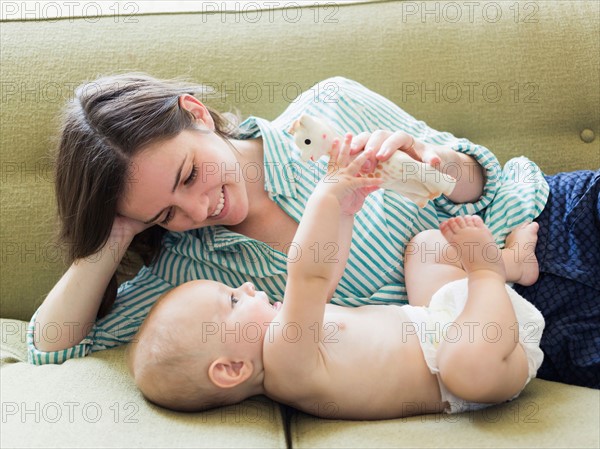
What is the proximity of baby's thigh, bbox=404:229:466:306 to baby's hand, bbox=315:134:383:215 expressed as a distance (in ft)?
0.87

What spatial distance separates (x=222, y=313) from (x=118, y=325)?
1.02ft

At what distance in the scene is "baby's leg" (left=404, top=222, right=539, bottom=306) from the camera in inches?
48.3

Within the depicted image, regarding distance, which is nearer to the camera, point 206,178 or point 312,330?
point 312,330

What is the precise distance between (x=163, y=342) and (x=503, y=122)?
2.77 ft

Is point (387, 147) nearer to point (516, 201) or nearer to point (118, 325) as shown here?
point (516, 201)

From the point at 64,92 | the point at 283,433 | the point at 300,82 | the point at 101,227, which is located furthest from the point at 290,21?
the point at 283,433

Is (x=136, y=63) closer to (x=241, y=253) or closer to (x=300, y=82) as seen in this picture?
(x=300, y=82)

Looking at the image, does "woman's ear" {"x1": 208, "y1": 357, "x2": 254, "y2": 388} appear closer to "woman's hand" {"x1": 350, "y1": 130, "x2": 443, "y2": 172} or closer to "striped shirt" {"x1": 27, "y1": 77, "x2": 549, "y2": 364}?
"striped shirt" {"x1": 27, "y1": 77, "x2": 549, "y2": 364}

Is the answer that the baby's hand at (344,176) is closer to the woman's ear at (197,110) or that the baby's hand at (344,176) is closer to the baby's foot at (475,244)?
the baby's foot at (475,244)

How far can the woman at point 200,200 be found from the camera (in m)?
1.20

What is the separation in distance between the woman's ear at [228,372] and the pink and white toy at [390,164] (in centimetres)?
33

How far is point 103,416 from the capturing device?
108cm

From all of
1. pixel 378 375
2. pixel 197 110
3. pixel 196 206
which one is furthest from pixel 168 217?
pixel 378 375

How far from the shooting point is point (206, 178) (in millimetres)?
1203
